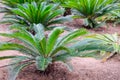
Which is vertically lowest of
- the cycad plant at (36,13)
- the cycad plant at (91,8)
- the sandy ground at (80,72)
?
the sandy ground at (80,72)

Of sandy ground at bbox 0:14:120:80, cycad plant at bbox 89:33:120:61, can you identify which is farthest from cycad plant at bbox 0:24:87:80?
cycad plant at bbox 89:33:120:61

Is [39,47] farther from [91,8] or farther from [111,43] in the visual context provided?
[91,8]

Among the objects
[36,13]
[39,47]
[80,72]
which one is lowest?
[80,72]

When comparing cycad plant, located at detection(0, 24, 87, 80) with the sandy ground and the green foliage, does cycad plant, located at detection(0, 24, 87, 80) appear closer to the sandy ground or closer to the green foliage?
the sandy ground

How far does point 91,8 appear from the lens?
20.6 ft

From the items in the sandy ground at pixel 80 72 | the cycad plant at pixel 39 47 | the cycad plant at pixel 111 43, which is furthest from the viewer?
the cycad plant at pixel 111 43

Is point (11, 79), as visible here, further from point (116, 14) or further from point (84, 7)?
point (116, 14)

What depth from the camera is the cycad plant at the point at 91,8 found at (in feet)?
20.3

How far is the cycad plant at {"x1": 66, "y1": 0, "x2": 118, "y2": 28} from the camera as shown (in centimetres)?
620

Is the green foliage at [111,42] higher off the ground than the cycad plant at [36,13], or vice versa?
the cycad plant at [36,13]

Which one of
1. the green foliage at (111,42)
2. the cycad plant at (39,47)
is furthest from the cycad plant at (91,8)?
the cycad plant at (39,47)

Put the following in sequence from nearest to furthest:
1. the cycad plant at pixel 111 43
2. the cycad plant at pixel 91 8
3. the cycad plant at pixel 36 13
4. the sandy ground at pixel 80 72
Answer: the sandy ground at pixel 80 72 < the cycad plant at pixel 111 43 < the cycad plant at pixel 36 13 < the cycad plant at pixel 91 8

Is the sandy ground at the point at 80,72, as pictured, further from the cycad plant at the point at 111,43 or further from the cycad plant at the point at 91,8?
the cycad plant at the point at 91,8

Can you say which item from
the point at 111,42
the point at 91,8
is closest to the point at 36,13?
the point at 111,42
